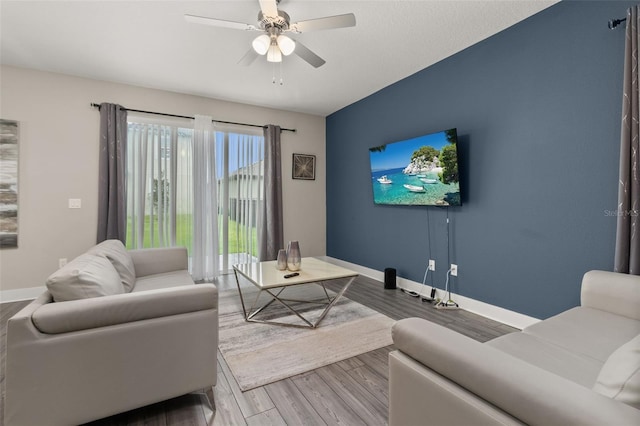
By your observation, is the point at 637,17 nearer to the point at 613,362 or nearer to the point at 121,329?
the point at 613,362

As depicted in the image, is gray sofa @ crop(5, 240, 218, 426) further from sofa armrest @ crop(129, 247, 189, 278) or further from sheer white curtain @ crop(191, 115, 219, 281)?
sheer white curtain @ crop(191, 115, 219, 281)

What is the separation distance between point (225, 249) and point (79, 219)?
185 cm

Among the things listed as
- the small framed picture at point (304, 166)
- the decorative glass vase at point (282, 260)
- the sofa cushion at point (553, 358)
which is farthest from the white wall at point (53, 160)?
the sofa cushion at point (553, 358)

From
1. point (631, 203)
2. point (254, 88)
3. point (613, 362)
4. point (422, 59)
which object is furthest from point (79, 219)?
point (631, 203)

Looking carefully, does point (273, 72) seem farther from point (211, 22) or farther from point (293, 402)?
point (293, 402)

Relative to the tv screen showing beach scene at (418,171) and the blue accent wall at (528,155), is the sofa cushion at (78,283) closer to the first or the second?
the tv screen showing beach scene at (418,171)

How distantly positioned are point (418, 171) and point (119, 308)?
3.04 meters

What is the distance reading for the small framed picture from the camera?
511 centimetres

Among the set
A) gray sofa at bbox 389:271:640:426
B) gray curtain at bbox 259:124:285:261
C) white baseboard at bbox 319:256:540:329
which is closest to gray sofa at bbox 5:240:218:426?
gray sofa at bbox 389:271:640:426

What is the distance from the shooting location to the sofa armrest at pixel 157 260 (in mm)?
2871

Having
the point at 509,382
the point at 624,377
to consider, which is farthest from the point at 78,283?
the point at 624,377

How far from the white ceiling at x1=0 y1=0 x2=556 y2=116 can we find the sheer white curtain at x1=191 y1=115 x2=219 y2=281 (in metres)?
0.69

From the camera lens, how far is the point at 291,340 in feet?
7.83

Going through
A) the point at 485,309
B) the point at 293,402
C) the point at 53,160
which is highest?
the point at 53,160
